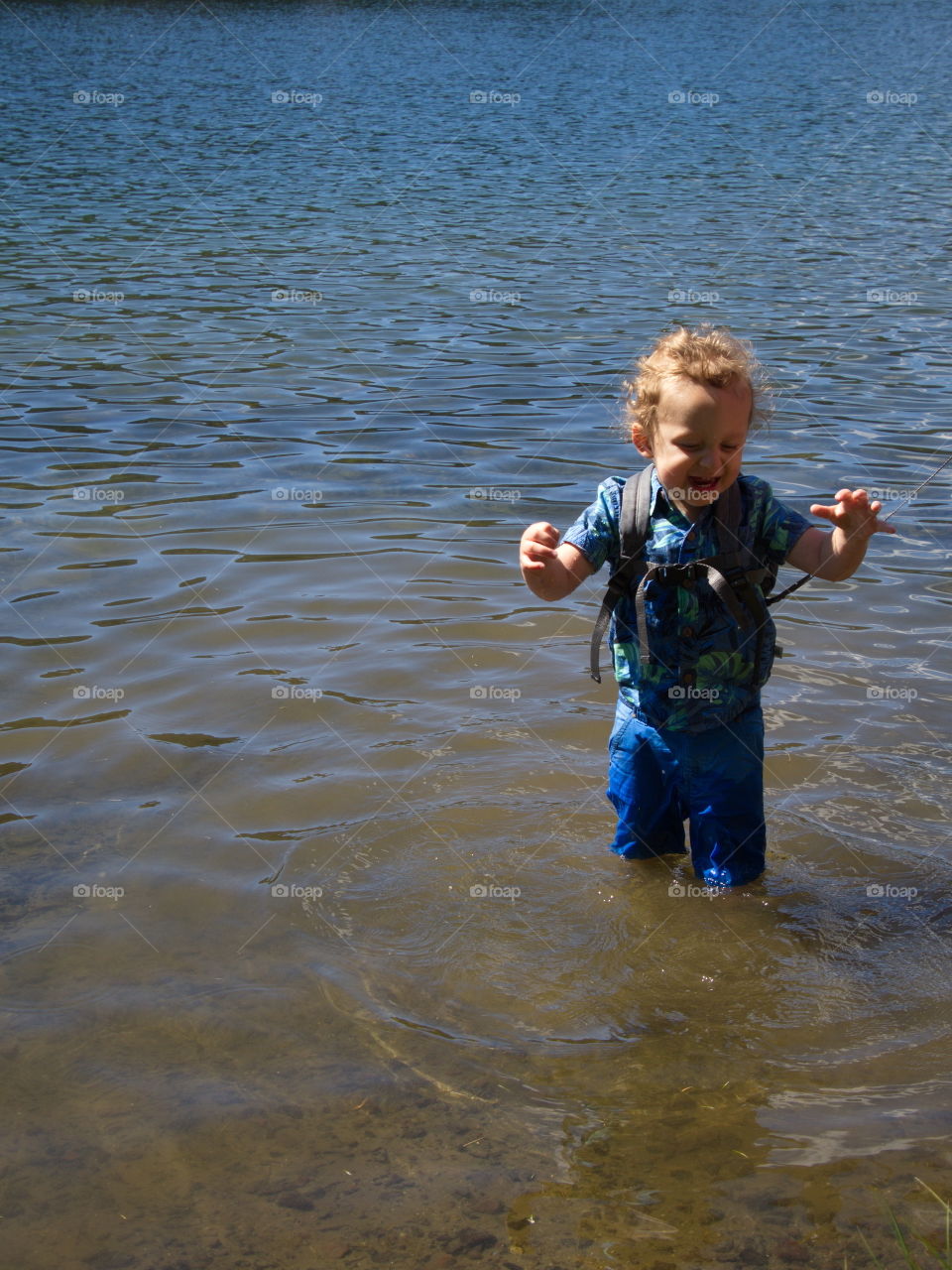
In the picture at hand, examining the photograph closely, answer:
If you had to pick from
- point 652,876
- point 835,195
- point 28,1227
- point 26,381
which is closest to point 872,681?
point 652,876

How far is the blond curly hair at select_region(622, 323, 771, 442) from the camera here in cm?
344

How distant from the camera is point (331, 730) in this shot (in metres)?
4.89

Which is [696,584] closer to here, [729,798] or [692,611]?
[692,611]

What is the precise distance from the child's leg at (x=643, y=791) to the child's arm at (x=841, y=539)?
62cm

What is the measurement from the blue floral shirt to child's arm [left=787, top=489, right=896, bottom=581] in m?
0.05

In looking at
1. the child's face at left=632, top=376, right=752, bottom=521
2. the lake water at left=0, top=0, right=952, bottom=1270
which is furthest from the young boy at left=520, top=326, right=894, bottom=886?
the lake water at left=0, top=0, right=952, bottom=1270

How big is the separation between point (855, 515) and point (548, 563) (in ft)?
2.49

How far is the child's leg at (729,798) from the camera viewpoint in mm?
3693

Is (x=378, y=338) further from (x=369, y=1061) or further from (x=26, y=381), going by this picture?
(x=369, y=1061)

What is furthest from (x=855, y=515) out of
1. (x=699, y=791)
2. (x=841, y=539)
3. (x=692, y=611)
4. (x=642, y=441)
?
(x=699, y=791)

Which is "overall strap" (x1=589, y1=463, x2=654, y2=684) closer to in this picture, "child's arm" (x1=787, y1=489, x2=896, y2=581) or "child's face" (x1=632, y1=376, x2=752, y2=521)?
"child's face" (x1=632, y1=376, x2=752, y2=521)

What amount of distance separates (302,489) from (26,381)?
9.55ft

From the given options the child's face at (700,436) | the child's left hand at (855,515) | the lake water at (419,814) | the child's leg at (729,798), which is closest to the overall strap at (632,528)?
the child's face at (700,436)

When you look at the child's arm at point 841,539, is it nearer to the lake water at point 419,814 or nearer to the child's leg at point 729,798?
the child's leg at point 729,798
